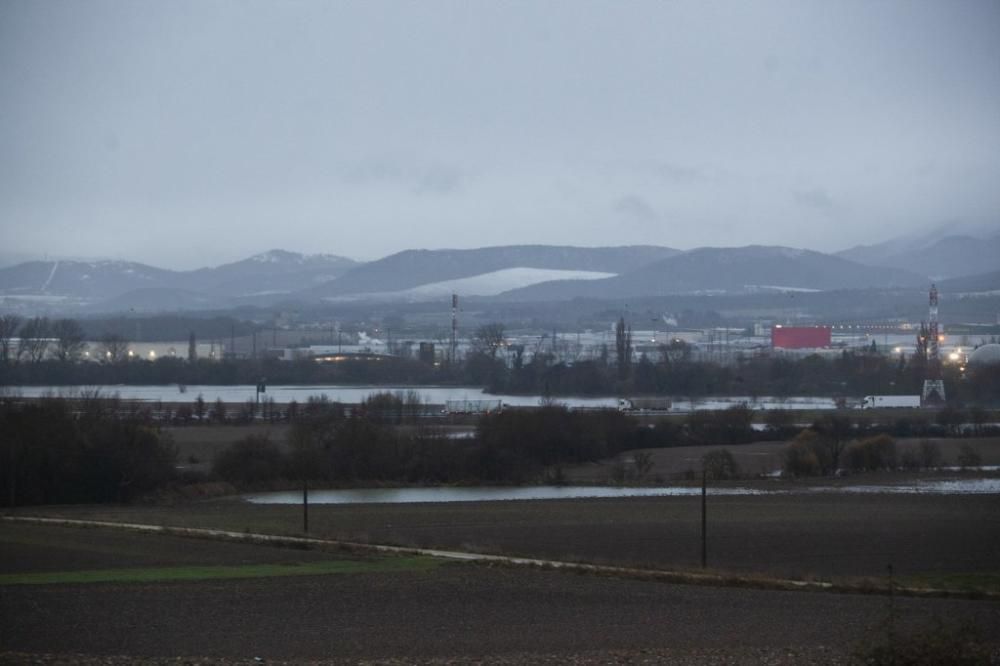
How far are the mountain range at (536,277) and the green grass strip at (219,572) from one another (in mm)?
89118

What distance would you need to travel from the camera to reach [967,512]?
16.8m

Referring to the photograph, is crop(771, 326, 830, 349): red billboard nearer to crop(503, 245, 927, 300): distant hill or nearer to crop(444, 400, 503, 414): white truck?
crop(444, 400, 503, 414): white truck

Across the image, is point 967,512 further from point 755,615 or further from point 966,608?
point 755,615

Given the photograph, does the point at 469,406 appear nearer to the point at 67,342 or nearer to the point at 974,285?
the point at 67,342

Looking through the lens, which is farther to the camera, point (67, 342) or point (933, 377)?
point (67, 342)

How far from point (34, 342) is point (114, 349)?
18.6 feet

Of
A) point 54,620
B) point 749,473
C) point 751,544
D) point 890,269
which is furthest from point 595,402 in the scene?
point 890,269

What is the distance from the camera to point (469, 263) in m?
151

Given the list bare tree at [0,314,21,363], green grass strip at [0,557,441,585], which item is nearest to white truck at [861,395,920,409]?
green grass strip at [0,557,441,585]

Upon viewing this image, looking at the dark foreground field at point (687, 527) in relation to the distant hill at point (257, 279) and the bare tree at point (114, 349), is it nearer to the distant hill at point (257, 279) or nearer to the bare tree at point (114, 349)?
the bare tree at point (114, 349)

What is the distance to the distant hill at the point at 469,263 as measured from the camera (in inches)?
5684

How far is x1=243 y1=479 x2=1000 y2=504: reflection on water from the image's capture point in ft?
67.4

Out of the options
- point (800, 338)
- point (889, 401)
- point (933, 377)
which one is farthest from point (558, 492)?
point (800, 338)

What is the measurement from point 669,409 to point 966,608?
2991 centimetres
